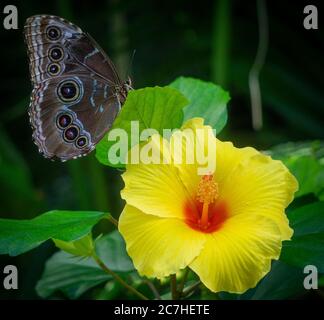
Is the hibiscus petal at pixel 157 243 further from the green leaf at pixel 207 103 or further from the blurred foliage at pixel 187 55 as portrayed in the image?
the blurred foliage at pixel 187 55

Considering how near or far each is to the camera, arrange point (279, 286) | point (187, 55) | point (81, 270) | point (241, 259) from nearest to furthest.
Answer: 1. point (241, 259)
2. point (279, 286)
3. point (81, 270)
4. point (187, 55)

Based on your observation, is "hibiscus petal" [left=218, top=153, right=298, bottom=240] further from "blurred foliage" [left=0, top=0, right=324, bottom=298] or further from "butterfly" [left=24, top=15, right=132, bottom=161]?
"blurred foliage" [left=0, top=0, right=324, bottom=298]

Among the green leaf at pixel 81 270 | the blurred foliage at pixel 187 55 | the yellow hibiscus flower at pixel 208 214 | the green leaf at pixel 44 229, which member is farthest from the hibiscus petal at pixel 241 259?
the blurred foliage at pixel 187 55

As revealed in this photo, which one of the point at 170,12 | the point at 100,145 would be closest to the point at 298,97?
the point at 170,12

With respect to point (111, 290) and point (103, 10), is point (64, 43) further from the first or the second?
point (103, 10)

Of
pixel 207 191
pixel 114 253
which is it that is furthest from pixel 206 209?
pixel 114 253

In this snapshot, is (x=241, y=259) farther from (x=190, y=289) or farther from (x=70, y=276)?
A: (x=70, y=276)
